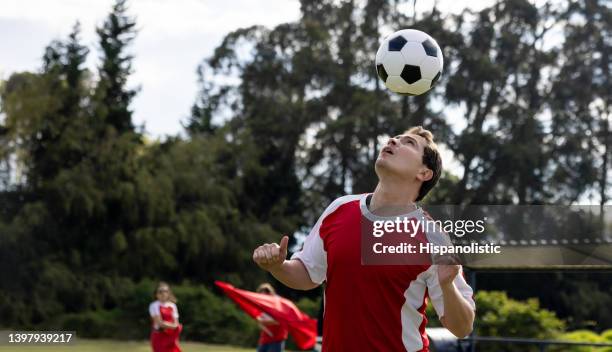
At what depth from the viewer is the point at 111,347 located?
25.1 m

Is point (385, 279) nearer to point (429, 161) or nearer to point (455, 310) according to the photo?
point (455, 310)

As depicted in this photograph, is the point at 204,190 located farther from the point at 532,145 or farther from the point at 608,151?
the point at 608,151

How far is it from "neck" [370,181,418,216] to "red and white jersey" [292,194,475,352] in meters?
0.18

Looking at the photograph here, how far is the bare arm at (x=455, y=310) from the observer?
366cm

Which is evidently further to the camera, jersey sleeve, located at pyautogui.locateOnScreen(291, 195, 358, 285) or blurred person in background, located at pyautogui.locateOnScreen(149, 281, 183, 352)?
blurred person in background, located at pyautogui.locateOnScreen(149, 281, 183, 352)

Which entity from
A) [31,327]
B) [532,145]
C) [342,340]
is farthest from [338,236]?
[532,145]

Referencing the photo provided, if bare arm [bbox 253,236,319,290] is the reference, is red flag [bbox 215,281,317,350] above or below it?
below

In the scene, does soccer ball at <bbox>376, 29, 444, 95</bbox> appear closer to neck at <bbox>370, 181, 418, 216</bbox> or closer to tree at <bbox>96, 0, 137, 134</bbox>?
neck at <bbox>370, 181, 418, 216</bbox>

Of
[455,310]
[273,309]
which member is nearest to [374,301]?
[455,310]

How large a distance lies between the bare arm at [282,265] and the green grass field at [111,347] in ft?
57.3

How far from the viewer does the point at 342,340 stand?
4.02 meters

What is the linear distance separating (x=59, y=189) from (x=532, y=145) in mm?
18766

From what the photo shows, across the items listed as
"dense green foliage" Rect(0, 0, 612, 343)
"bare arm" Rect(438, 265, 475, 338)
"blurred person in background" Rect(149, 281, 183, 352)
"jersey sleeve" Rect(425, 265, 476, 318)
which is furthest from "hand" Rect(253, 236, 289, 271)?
"dense green foliage" Rect(0, 0, 612, 343)

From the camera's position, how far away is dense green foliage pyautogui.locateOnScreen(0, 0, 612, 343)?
3144 centimetres
